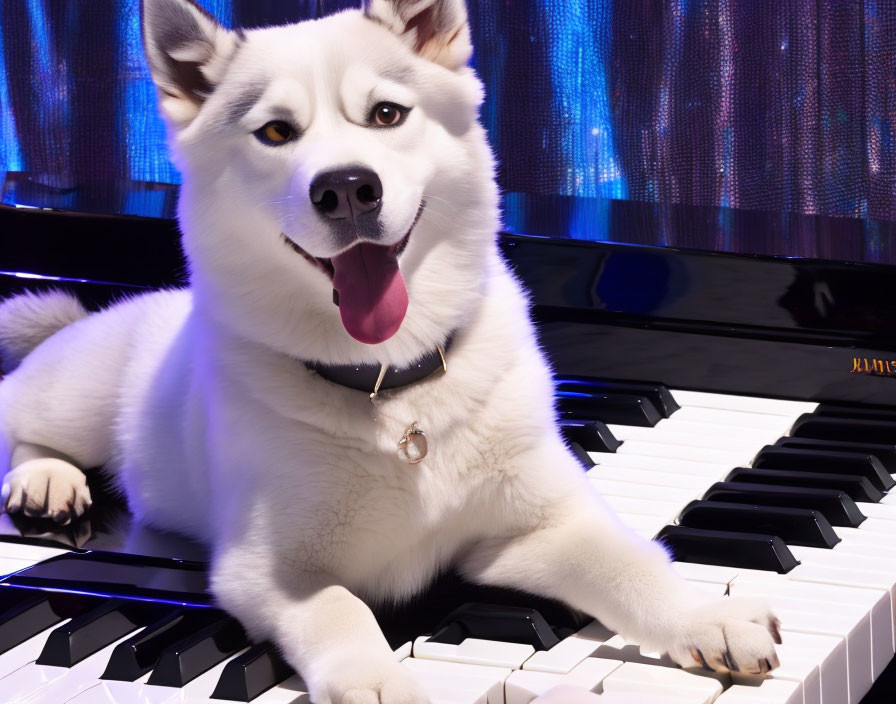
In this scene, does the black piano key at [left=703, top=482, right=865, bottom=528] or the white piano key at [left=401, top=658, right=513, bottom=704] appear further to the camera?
the black piano key at [left=703, top=482, right=865, bottom=528]

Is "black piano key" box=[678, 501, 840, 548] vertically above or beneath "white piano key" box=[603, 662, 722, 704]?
above

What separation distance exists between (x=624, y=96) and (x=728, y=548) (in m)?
2.56

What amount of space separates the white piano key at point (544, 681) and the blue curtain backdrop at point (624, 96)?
2.82m

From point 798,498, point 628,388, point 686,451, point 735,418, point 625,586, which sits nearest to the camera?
point 625,586

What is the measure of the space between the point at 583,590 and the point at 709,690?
25cm

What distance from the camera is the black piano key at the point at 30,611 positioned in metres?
1.27

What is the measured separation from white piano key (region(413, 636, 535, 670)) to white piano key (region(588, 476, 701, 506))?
1.50ft

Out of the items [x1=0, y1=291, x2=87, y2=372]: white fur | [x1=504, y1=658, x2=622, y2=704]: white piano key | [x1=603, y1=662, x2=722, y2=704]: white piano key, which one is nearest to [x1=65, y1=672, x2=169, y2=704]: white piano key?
[x1=504, y1=658, x2=622, y2=704]: white piano key

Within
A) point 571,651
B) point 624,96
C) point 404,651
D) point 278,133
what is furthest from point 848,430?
point 624,96

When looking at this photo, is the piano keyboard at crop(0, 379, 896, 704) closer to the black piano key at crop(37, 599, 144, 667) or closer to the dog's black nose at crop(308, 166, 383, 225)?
the black piano key at crop(37, 599, 144, 667)

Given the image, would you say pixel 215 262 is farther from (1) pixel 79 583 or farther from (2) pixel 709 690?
(2) pixel 709 690

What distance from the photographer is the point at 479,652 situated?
1204 millimetres

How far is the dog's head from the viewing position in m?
1.40

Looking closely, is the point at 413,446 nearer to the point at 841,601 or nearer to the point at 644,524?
the point at 644,524
